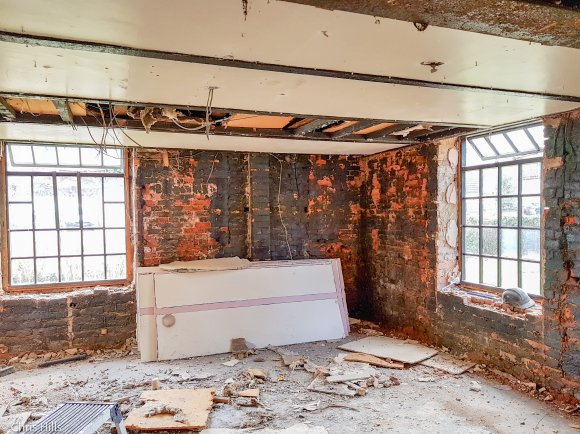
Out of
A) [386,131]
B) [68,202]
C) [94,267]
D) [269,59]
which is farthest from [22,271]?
[386,131]

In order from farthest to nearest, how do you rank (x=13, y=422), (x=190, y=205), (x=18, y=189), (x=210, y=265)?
Answer: (x=190, y=205)
(x=210, y=265)
(x=18, y=189)
(x=13, y=422)

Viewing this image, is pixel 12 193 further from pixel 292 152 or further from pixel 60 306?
pixel 292 152

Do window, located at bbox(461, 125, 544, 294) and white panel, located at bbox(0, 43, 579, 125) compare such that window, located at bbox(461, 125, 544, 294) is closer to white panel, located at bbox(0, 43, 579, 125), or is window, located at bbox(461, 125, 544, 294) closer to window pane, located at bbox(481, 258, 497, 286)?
window pane, located at bbox(481, 258, 497, 286)

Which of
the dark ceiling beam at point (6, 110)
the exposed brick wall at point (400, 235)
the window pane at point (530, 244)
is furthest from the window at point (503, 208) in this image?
the dark ceiling beam at point (6, 110)

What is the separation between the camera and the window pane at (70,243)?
16.3 feet

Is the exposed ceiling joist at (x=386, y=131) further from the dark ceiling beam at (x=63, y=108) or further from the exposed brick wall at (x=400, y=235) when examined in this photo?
the dark ceiling beam at (x=63, y=108)

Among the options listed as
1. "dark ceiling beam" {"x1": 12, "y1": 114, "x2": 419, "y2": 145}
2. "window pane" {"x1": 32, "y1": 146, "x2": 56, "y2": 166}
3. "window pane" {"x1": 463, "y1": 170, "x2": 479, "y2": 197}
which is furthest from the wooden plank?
"window pane" {"x1": 32, "y1": 146, "x2": 56, "y2": 166}

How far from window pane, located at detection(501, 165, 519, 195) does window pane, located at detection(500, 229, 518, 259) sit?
39 centimetres

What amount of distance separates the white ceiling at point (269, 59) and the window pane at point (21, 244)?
2.83m

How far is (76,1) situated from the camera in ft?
4.70

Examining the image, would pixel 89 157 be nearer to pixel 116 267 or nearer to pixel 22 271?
pixel 116 267

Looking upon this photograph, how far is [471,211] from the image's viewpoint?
15.0ft

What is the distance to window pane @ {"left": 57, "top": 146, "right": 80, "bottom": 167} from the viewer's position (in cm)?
495

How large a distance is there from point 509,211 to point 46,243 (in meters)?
5.19
